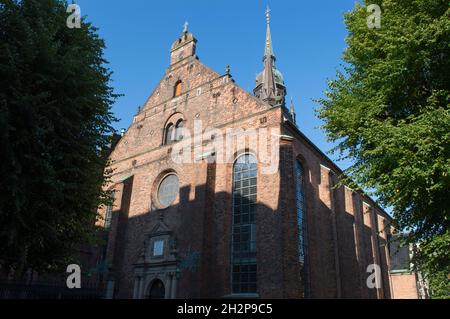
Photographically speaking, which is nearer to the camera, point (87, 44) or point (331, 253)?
point (87, 44)

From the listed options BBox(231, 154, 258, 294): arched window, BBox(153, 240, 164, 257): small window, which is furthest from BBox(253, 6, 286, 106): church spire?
BBox(153, 240, 164, 257): small window

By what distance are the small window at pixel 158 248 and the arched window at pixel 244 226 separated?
4015mm

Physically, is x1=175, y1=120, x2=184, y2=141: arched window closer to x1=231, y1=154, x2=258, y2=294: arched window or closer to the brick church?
the brick church

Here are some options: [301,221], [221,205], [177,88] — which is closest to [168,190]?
[221,205]

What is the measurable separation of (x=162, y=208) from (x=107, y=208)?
5.76 m

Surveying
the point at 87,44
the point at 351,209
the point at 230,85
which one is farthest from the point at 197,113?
the point at 351,209

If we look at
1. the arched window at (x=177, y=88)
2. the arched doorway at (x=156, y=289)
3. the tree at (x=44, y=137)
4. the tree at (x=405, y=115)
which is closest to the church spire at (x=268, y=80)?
the arched window at (x=177, y=88)

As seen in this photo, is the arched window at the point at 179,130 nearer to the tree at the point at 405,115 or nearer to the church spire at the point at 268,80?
the church spire at the point at 268,80

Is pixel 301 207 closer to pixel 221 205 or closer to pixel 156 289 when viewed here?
pixel 221 205

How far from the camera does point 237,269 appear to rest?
15.0m

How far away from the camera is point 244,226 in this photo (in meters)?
15.6

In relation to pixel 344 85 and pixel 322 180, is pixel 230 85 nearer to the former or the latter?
pixel 322 180

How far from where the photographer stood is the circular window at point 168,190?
18.8 metres

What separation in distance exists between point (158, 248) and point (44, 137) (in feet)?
36.5
